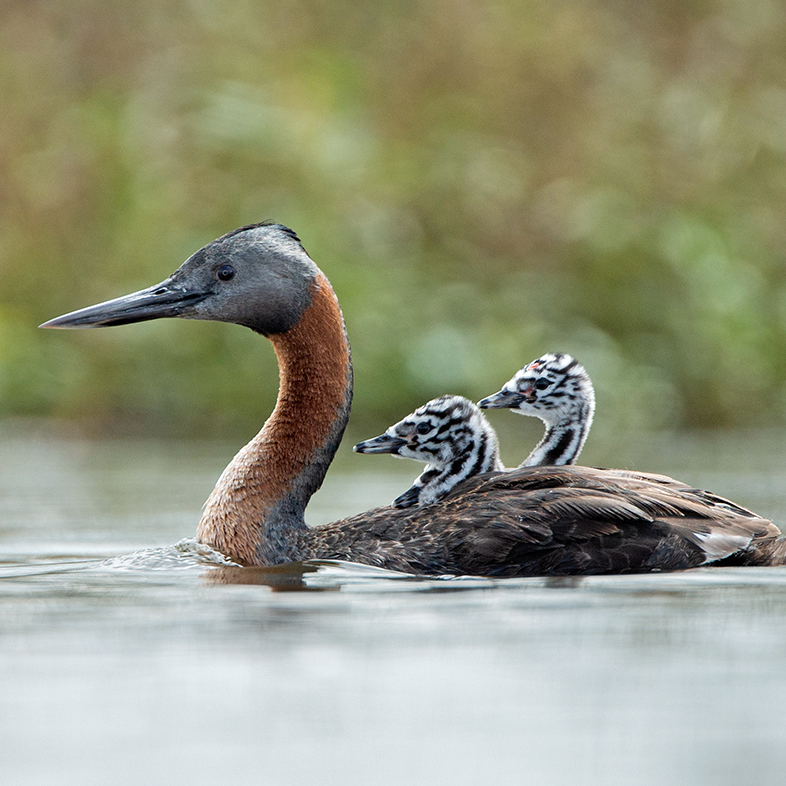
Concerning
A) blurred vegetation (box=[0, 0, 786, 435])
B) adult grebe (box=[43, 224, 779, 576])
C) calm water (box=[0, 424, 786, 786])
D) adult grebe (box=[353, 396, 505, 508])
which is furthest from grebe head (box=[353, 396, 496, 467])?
blurred vegetation (box=[0, 0, 786, 435])

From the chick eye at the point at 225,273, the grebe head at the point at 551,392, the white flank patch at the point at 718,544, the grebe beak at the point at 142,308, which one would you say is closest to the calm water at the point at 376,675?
the white flank patch at the point at 718,544

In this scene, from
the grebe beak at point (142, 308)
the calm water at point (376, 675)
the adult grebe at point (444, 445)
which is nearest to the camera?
the calm water at point (376, 675)

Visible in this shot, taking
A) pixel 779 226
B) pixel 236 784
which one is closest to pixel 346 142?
pixel 779 226

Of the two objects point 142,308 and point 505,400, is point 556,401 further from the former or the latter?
point 142,308

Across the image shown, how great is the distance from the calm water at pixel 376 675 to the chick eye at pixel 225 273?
3.81 ft

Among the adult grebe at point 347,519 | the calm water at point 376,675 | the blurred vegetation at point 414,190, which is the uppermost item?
the blurred vegetation at point 414,190

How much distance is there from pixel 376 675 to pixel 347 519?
2143mm

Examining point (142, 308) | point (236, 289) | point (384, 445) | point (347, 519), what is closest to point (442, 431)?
point (384, 445)

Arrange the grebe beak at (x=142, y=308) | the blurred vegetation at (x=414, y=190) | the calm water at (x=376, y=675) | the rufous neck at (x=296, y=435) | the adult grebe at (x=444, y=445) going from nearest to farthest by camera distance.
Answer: the calm water at (x=376, y=675) → the adult grebe at (x=444, y=445) → the rufous neck at (x=296, y=435) → the grebe beak at (x=142, y=308) → the blurred vegetation at (x=414, y=190)

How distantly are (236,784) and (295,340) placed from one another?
149 inches

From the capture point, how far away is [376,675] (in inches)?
165

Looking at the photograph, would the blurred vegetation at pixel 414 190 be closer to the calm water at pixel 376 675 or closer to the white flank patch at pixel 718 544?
the calm water at pixel 376 675

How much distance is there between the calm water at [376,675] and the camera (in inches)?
134

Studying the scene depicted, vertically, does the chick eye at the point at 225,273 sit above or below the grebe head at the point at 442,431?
above
